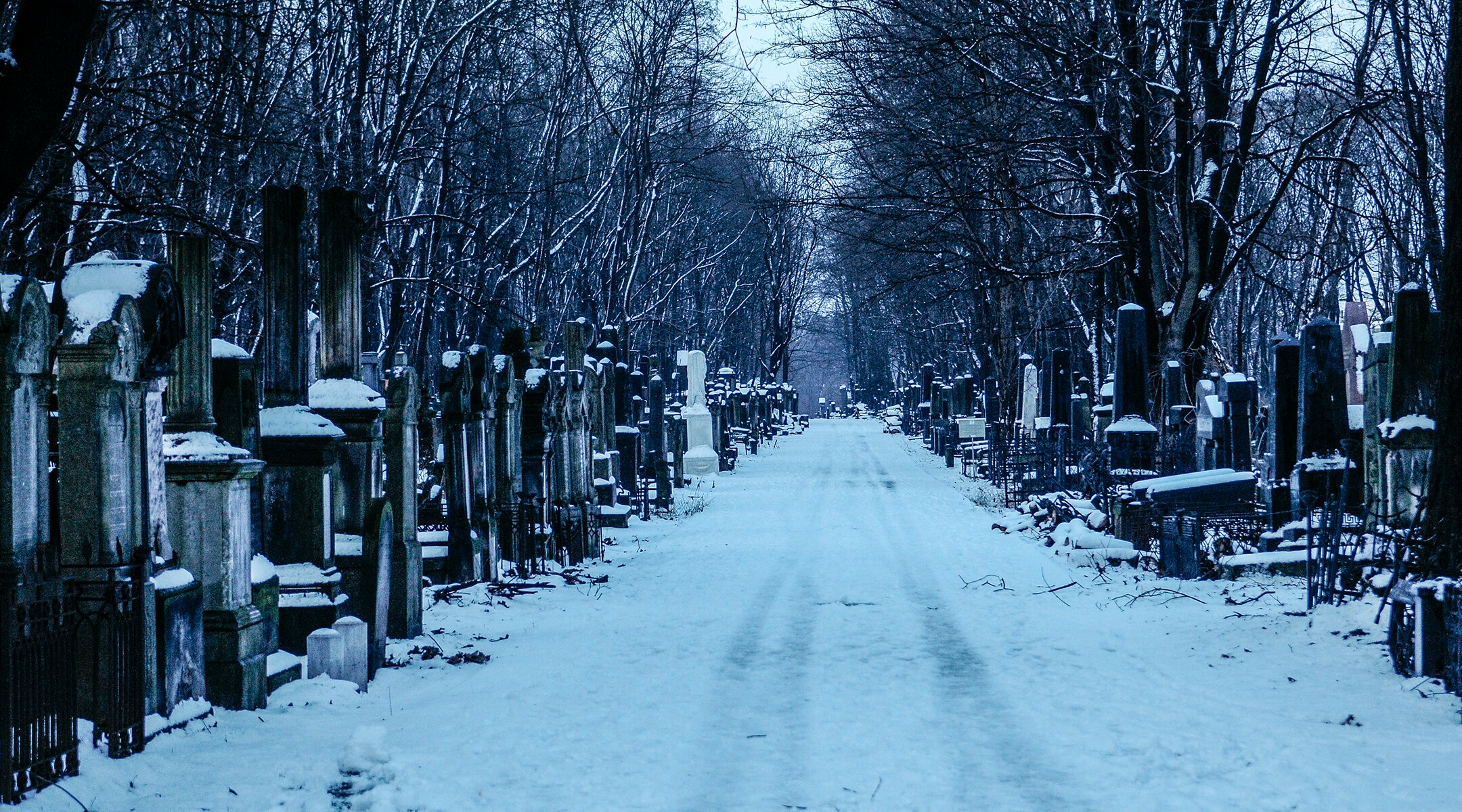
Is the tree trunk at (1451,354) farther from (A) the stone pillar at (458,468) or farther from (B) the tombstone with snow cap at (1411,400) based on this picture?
(A) the stone pillar at (458,468)

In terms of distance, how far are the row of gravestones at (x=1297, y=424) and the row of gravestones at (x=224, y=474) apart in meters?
7.05

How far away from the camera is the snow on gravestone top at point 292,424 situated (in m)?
8.20

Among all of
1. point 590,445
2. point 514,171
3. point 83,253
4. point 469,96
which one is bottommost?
point 590,445

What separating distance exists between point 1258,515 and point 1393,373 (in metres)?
3.03

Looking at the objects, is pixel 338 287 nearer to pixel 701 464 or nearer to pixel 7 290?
pixel 7 290

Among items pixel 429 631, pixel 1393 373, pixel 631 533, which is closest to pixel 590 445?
pixel 631 533

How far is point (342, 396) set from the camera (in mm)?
9031

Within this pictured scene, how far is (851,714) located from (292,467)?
154 inches

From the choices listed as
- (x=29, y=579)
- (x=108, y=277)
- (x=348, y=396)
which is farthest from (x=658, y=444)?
(x=29, y=579)

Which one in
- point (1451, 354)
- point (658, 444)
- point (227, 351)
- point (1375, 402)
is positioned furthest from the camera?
point (658, 444)

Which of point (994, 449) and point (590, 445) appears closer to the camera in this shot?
point (590, 445)

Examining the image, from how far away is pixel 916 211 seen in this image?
60.0 ft

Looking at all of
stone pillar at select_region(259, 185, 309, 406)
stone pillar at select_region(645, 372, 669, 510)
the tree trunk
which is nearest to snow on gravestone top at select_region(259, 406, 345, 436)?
stone pillar at select_region(259, 185, 309, 406)

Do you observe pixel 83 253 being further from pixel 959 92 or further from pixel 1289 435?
pixel 1289 435
